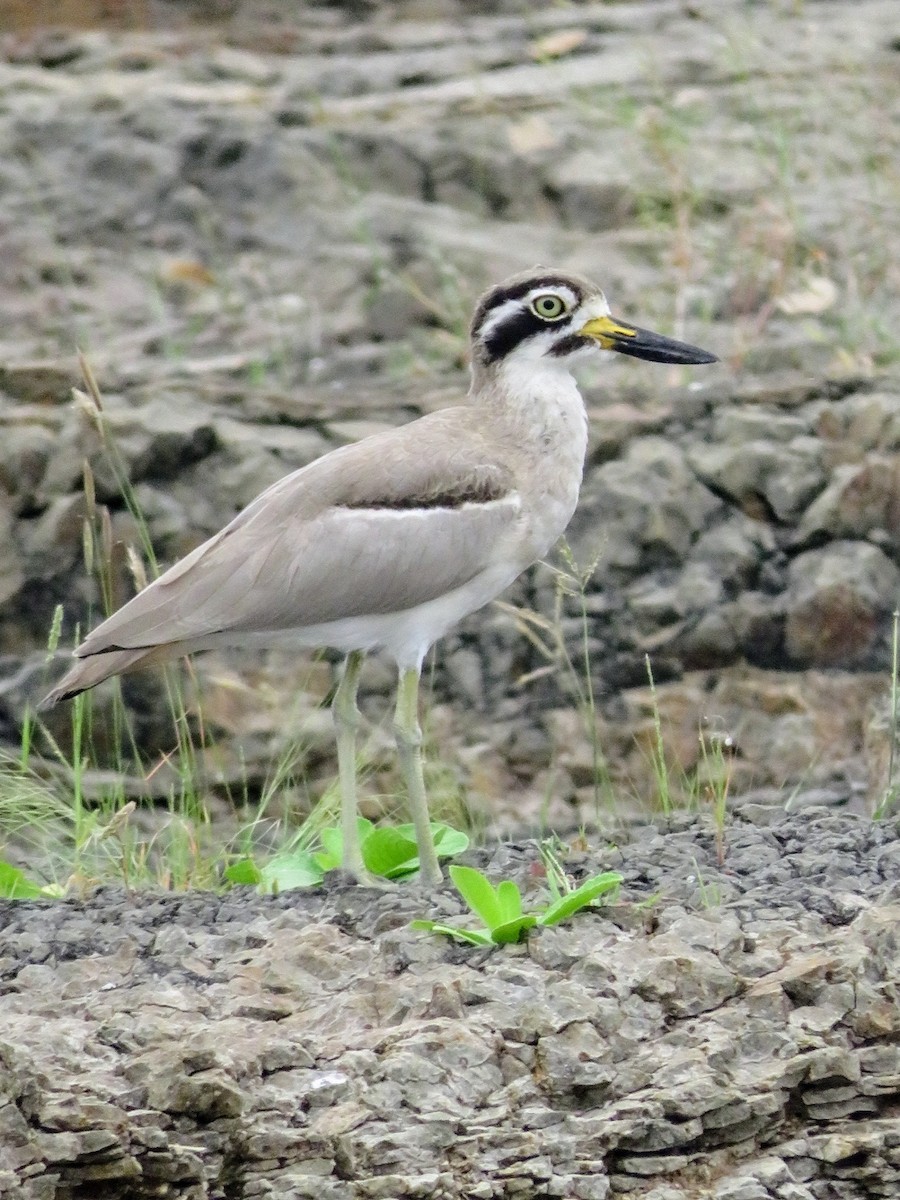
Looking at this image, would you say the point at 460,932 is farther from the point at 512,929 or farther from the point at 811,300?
the point at 811,300

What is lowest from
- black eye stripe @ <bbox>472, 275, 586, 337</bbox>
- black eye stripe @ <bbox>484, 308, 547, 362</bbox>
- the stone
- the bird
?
the stone

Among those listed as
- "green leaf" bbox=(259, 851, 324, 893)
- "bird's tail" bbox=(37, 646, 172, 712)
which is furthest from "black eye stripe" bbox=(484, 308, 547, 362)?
"green leaf" bbox=(259, 851, 324, 893)

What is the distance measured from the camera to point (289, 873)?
5137 mm

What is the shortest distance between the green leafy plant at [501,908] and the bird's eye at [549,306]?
6.02ft

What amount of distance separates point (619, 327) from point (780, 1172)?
257cm

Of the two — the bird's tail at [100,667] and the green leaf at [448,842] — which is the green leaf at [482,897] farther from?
the bird's tail at [100,667]

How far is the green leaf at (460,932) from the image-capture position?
4.34 metres

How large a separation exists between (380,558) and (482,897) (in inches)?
47.4

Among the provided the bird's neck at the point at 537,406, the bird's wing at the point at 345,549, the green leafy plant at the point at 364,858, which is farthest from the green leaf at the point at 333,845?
the bird's neck at the point at 537,406

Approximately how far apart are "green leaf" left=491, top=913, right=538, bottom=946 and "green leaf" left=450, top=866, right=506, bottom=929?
0.02m

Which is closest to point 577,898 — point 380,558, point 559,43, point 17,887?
point 380,558

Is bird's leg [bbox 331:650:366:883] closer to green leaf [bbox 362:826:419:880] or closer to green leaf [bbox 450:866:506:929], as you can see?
green leaf [bbox 362:826:419:880]

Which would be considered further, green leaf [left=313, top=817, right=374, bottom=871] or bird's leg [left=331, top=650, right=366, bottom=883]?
green leaf [left=313, top=817, right=374, bottom=871]

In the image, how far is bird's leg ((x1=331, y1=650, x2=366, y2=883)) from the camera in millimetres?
5086
